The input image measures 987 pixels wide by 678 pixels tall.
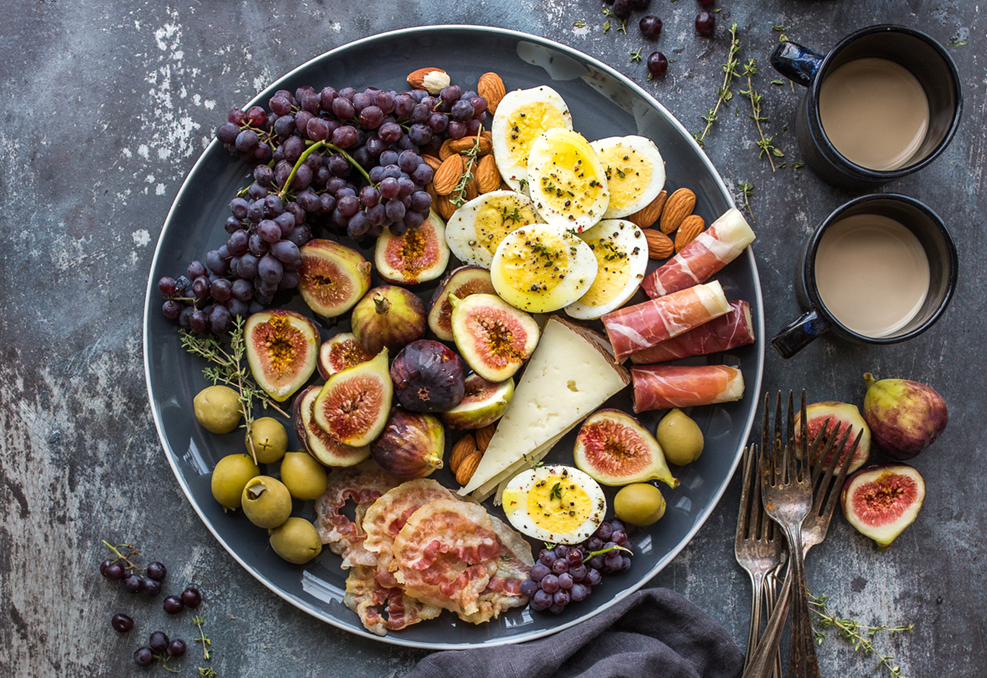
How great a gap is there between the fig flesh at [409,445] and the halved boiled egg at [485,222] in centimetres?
60

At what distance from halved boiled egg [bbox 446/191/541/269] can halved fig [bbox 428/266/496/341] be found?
5cm

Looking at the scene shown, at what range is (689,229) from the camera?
2312mm

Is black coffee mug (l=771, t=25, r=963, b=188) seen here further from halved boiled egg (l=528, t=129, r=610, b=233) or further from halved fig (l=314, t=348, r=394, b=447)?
halved fig (l=314, t=348, r=394, b=447)

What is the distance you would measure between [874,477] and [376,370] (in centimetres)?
187

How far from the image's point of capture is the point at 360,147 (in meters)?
2.23

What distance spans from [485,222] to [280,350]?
2.83 feet

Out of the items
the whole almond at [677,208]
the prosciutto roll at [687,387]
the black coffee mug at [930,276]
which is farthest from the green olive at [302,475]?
the black coffee mug at [930,276]

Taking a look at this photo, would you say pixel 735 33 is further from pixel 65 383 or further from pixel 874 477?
pixel 65 383

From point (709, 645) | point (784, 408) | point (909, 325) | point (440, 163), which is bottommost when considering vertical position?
point (709, 645)

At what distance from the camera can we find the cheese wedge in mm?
2295

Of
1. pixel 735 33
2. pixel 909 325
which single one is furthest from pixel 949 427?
pixel 735 33

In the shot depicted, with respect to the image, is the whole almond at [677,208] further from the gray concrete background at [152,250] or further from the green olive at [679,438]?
the green olive at [679,438]

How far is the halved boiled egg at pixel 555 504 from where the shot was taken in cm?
226

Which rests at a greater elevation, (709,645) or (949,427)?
(949,427)
